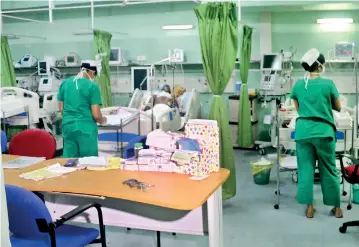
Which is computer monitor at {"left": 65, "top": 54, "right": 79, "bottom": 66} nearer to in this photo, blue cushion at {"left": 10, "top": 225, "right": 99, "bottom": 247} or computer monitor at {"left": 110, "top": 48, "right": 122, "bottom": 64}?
computer monitor at {"left": 110, "top": 48, "right": 122, "bottom": 64}

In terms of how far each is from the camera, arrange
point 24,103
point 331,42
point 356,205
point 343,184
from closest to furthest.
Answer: point 356,205
point 343,184
point 24,103
point 331,42

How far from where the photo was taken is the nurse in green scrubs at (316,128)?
3865 millimetres

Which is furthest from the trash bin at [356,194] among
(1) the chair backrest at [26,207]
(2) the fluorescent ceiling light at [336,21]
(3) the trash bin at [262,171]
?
(2) the fluorescent ceiling light at [336,21]

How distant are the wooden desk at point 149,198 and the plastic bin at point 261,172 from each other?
8.58 feet

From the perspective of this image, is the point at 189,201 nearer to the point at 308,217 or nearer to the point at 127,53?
the point at 308,217

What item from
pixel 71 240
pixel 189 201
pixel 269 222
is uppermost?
pixel 189 201

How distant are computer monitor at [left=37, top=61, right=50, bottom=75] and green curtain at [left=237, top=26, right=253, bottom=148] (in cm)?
413

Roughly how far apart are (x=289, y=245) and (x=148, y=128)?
3011 millimetres

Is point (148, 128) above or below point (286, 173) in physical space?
above

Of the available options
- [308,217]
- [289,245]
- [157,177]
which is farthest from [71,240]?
[308,217]

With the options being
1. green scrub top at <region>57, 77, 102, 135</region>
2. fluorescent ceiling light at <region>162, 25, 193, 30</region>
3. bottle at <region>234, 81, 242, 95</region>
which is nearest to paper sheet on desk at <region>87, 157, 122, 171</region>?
green scrub top at <region>57, 77, 102, 135</region>

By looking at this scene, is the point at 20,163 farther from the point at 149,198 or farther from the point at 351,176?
the point at 351,176

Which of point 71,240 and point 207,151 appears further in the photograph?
point 207,151

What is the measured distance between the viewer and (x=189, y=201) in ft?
7.44
